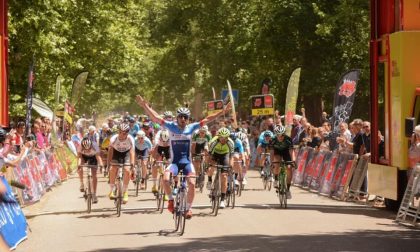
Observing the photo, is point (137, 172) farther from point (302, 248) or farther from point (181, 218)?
point (302, 248)

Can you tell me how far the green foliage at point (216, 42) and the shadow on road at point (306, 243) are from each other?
1809cm

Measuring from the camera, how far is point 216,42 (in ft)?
193

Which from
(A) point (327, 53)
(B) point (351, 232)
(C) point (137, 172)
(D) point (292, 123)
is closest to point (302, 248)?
(B) point (351, 232)

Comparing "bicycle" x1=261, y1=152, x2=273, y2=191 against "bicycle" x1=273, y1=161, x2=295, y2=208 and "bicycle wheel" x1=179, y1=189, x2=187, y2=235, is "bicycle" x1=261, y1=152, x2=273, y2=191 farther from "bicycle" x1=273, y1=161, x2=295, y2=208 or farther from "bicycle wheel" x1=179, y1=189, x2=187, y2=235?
"bicycle wheel" x1=179, y1=189, x2=187, y2=235

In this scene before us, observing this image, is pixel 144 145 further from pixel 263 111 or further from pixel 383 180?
pixel 263 111

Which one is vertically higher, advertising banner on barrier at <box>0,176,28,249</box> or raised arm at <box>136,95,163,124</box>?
raised arm at <box>136,95,163,124</box>

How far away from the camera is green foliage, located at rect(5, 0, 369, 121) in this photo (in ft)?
110

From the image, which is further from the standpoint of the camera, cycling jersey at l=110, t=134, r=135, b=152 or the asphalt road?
cycling jersey at l=110, t=134, r=135, b=152

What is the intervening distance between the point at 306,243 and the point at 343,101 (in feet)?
38.6

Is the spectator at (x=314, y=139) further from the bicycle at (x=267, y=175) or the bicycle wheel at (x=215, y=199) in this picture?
the bicycle wheel at (x=215, y=199)

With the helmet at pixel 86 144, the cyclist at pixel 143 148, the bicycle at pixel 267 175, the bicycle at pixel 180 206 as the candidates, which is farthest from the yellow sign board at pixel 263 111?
the bicycle at pixel 180 206

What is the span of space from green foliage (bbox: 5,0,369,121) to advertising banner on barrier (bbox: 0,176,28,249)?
16830mm

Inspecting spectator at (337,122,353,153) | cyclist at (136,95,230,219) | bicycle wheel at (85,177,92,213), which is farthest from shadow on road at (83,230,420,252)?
spectator at (337,122,353,153)

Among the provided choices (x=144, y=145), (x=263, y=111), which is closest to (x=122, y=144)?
(x=144, y=145)
